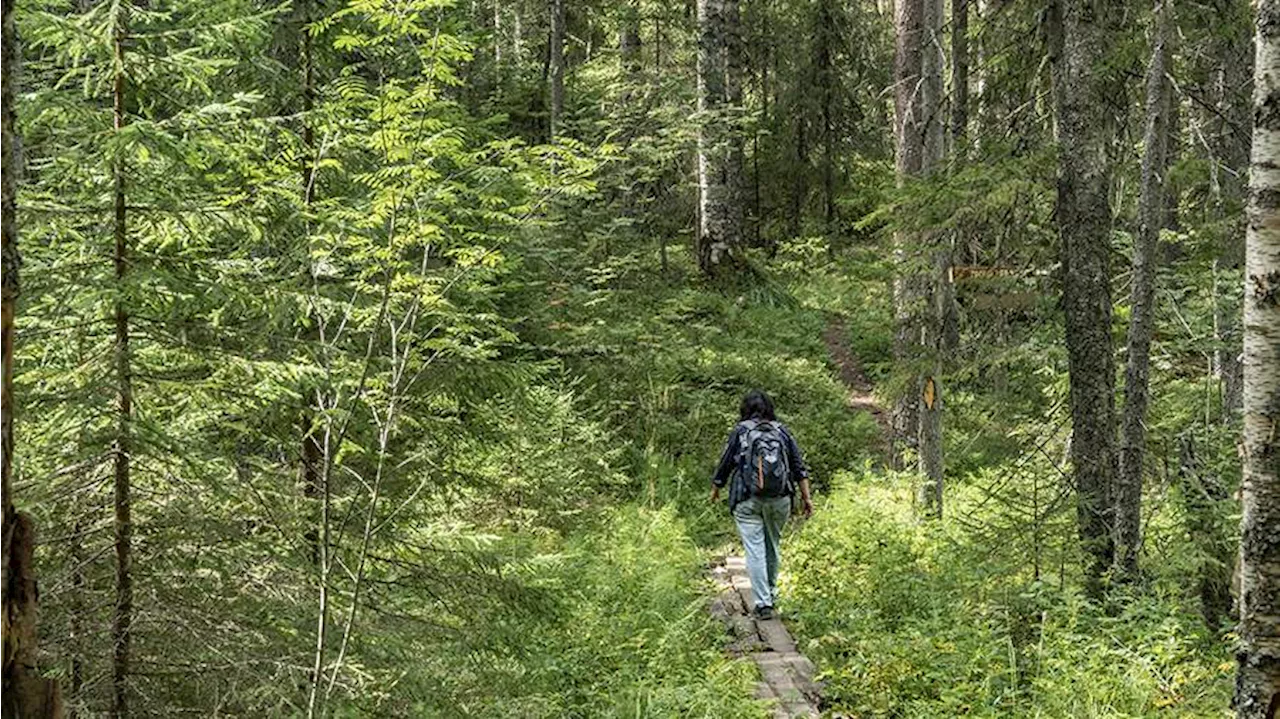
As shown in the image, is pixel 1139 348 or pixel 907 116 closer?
pixel 1139 348

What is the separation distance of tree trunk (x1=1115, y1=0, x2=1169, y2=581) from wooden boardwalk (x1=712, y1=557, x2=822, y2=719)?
2.71 m

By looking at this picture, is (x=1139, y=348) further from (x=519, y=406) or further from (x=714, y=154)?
(x=714, y=154)

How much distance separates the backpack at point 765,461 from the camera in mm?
8586

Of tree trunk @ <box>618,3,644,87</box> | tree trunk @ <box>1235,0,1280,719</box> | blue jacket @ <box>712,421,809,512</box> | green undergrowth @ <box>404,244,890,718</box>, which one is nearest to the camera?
tree trunk @ <box>1235,0,1280,719</box>

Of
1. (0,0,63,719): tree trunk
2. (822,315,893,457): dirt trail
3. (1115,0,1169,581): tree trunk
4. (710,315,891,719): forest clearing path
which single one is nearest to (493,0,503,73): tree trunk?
(822,315,893,457): dirt trail

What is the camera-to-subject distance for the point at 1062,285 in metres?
8.40

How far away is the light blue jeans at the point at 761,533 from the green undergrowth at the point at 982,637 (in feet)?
1.22

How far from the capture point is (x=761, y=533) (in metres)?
8.67

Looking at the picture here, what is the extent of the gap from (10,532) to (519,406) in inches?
189

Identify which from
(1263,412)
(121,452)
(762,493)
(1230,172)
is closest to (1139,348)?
(1230,172)

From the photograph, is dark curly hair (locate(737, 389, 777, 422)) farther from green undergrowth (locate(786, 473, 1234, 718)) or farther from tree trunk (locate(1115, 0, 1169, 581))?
tree trunk (locate(1115, 0, 1169, 581))

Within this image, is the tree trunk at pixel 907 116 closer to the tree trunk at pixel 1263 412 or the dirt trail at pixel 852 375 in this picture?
the dirt trail at pixel 852 375

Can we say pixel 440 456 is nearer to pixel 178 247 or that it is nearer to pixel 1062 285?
pixel 178 247

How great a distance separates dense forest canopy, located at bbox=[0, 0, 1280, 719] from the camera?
4203 millimetres
